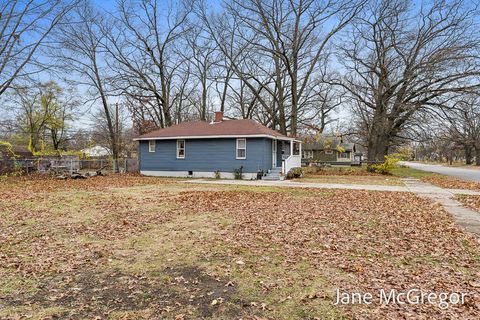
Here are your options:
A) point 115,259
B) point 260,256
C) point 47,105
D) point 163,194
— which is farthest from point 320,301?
point 47,105

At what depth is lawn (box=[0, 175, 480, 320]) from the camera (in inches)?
138

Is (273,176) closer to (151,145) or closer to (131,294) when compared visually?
(151,145)

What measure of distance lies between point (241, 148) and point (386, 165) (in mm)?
12095

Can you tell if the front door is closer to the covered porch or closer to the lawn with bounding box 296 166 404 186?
the covered porch

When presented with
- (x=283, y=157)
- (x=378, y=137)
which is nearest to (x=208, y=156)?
(x=283, y=157)

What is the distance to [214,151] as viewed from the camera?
21.3 meters

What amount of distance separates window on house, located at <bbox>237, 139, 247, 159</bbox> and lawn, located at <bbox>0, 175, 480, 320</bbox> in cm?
1125

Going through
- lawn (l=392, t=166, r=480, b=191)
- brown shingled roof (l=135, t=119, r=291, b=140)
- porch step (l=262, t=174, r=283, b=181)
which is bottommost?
lawn (l=392, t=166, r=480, b=191)

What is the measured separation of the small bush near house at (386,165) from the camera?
24.0 meters

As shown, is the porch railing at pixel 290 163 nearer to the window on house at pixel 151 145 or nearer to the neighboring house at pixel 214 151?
the neighboring house at pixel 214 151

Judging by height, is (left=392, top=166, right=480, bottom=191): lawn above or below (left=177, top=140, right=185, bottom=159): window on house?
below

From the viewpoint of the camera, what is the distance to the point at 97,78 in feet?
94.5

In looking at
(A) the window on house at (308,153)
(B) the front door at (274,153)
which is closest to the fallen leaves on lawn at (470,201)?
(B) the front door at (274,153)

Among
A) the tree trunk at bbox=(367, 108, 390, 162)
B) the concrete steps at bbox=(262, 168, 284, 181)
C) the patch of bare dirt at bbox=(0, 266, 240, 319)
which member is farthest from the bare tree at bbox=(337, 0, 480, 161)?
the patch of bare dirt at bbox=(0, 266, 240, 319)
